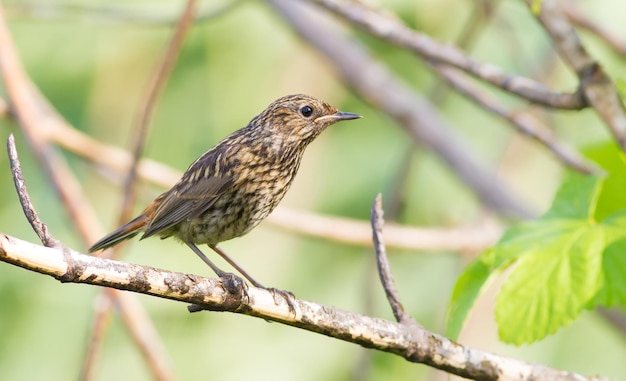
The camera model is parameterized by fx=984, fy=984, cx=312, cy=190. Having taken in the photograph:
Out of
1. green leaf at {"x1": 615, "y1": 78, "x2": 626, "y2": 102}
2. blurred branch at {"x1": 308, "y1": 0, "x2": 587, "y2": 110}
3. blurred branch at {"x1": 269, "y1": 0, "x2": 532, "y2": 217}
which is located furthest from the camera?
blurred branch at {"x1": 269, "y1": 0, "x2": 532, "y2": 217}

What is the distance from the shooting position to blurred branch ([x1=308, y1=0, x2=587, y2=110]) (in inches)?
154

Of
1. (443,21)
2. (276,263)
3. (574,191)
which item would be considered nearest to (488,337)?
(276,263)

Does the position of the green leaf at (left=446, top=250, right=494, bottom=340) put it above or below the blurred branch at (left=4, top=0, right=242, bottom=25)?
below

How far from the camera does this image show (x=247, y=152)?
13.5 ft

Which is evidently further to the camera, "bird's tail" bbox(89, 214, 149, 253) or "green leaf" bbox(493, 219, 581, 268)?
"bird's tail" bbox(89, 214, 149, 253)

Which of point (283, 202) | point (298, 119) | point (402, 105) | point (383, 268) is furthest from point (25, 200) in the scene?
point (283, 202)

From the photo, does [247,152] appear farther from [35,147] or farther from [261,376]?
[261,376]

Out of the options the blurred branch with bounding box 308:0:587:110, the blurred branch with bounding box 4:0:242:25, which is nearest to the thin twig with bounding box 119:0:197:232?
the blurred branch with bounding box 308:0:587:110

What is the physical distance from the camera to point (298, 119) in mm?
4309

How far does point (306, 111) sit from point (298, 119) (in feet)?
0.20

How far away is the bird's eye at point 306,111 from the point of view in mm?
4336

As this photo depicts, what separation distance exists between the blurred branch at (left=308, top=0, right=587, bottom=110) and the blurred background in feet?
8.13

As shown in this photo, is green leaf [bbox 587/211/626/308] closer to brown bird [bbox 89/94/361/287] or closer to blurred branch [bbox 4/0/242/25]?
brown bird [bbox 89/94/361/287]

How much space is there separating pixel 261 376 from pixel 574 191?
4.33 m
